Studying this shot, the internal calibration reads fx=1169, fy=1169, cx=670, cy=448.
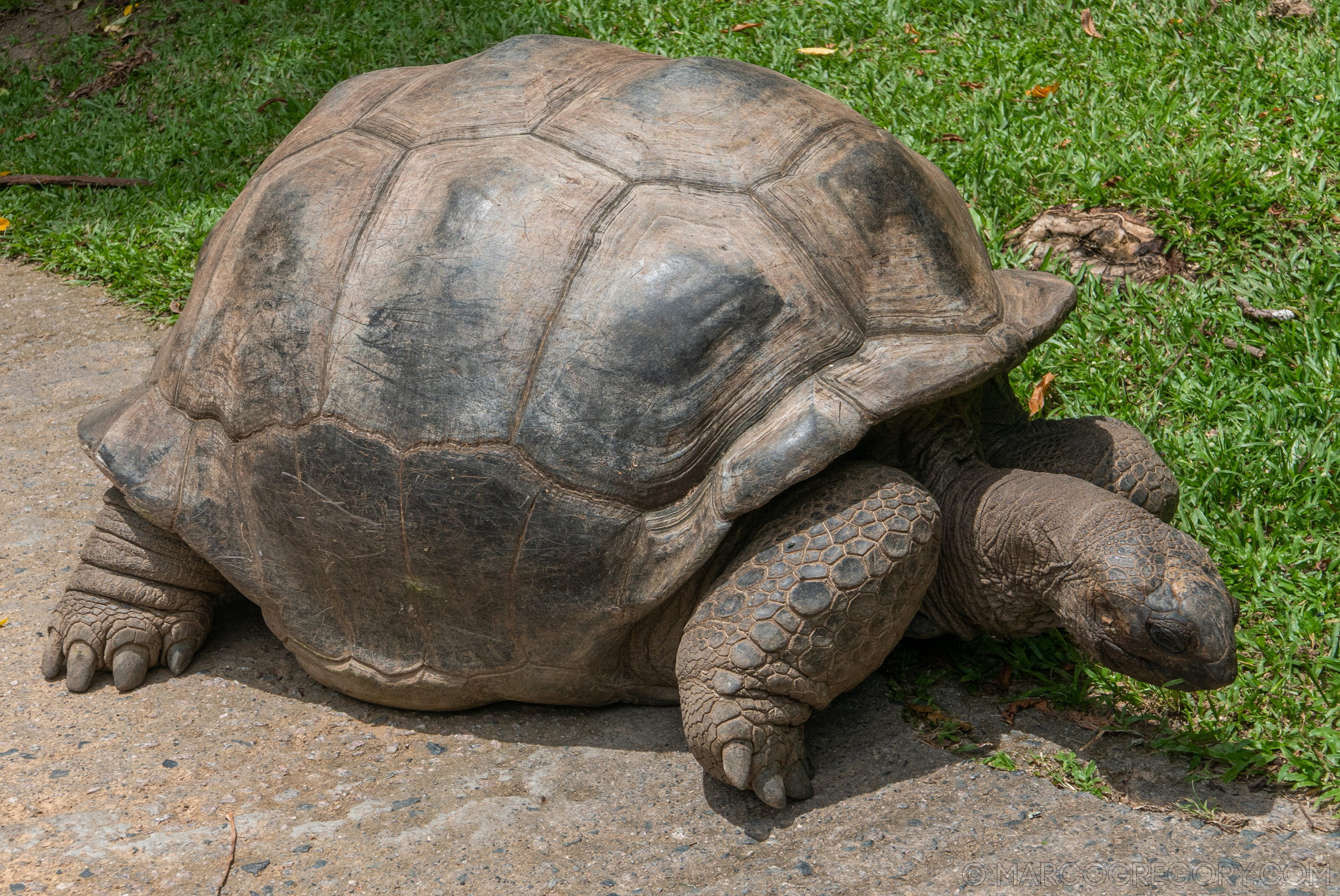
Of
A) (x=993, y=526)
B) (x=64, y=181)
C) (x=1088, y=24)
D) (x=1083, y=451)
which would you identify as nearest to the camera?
(x=993, y=526)

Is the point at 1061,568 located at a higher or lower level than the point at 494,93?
lower

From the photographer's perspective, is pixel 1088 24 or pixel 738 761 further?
pixel 1088 24

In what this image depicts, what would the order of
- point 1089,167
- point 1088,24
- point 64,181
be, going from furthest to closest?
point 64,181 < point 1088,24 < point 1089,167

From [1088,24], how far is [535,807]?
16.9 ft

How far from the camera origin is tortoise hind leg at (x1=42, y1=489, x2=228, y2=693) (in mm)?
3383

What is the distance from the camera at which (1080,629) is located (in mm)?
2803

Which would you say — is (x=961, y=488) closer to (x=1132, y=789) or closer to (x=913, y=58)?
(x=1132, y=789)

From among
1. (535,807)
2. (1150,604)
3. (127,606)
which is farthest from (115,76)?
(1150,604)

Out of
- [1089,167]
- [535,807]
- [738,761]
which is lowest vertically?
[535,807]

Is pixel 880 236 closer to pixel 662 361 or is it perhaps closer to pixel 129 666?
pixel 662 361


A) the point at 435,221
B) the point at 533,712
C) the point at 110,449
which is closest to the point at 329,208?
the point at 435,221

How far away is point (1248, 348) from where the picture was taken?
4082 millimetres

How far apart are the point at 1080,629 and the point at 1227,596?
13.1 inches

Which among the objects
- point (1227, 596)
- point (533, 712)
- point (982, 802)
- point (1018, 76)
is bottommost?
point (533, 712)
